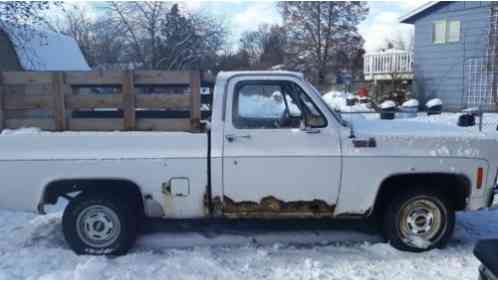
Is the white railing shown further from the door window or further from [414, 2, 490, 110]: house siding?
the door window

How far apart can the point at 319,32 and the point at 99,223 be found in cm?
2877

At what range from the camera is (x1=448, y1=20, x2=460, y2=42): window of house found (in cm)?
1948

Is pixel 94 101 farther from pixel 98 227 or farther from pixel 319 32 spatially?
pixel 319 32

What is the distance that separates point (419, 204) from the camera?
4469mm

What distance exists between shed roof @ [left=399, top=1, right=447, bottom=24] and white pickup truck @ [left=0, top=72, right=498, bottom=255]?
1775cm

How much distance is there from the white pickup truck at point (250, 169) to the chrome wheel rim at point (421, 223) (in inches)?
0.4

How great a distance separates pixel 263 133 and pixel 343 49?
30006 mm

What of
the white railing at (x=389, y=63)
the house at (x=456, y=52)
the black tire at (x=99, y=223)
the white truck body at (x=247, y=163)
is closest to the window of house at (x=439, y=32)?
the house at (x=456, y=52)

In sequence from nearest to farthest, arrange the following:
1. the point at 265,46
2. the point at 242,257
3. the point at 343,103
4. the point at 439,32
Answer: the point at 242,257
the point at 439,32
the point at 343,103
the point at 265,46

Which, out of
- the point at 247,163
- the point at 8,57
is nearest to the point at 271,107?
the point at 247,163

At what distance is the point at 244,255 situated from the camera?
4.42 metres

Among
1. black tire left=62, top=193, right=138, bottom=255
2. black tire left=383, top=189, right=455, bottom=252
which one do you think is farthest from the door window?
black tire left=62, top=193, right=138, bottom=255

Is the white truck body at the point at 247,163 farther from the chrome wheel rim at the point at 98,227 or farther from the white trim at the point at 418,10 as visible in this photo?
the white trim at the point at 418,10

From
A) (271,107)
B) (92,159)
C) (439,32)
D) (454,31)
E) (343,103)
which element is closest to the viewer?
(92,159)
